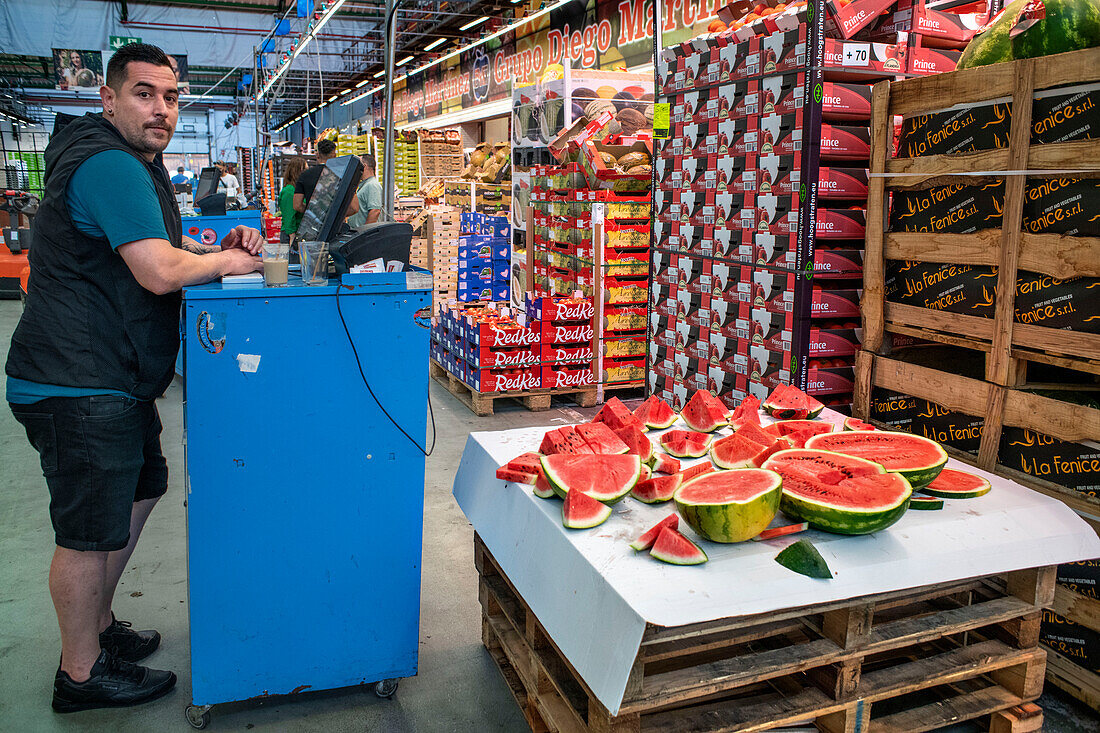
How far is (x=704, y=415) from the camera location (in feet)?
9.88

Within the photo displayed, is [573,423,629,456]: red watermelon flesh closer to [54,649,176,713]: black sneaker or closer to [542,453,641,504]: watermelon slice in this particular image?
[542,453,641,504]: watermelon slice

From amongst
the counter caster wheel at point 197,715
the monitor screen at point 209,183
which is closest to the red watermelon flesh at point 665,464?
the counter caster wheel at point 197,715

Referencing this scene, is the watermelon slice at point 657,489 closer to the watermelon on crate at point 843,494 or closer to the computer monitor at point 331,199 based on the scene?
the watermelon on crate at point 843,494

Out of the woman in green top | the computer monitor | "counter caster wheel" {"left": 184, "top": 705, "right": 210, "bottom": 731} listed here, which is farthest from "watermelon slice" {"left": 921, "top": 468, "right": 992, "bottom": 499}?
the woman in green top

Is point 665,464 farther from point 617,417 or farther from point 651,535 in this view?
point 651,535

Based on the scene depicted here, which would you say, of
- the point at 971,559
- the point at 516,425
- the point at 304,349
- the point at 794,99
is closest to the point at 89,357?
the point at 304,349

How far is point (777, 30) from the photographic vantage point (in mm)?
4125

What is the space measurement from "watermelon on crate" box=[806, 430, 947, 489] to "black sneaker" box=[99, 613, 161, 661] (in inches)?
103

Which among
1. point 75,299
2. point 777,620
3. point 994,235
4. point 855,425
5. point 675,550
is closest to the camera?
point 675,550

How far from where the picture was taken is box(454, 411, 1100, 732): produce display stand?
1845mm

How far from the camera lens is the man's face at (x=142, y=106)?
2.50 meters

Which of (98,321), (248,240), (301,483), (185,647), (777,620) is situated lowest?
(185,647)

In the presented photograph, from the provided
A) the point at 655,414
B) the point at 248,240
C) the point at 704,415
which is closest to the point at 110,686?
the point at 248,240

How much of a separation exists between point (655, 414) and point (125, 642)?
87.6 inches
